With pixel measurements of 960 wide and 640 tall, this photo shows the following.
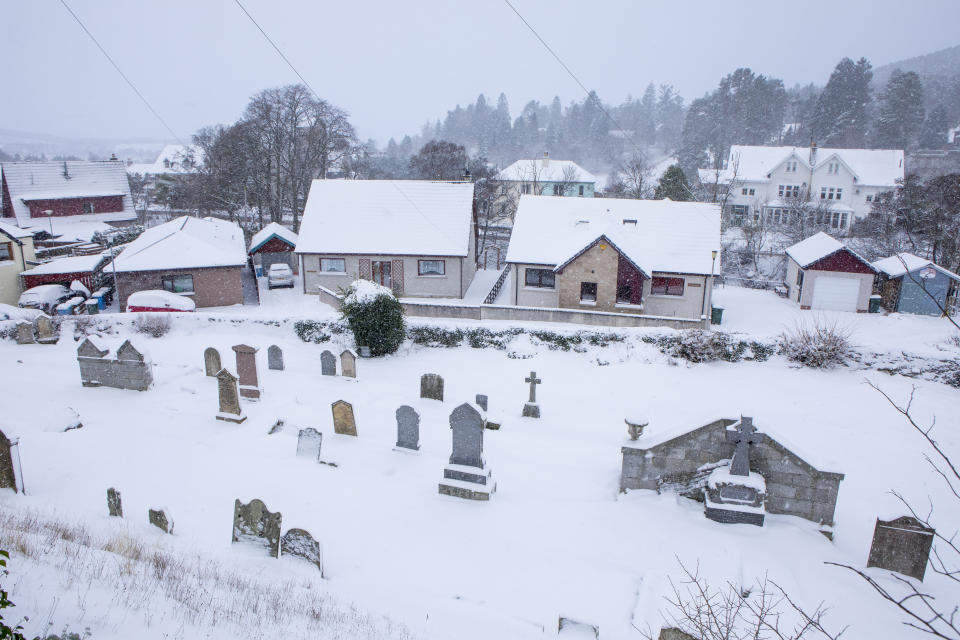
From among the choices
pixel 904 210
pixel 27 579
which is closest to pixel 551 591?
pixel 27 579

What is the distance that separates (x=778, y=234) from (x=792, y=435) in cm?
3643

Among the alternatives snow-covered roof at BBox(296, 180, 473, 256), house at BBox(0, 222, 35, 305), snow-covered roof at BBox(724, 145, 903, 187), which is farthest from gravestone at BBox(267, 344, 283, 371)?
snow-covered roof at BBox(724, 145, 903, 187)

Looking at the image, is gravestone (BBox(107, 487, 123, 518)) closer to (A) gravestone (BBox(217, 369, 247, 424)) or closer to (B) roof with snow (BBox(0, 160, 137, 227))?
(A) gravestone (BBox(217, 369, 247, 424))

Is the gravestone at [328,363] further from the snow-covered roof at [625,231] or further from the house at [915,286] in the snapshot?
the house at [915,286]

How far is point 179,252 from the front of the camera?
2655 centimetres

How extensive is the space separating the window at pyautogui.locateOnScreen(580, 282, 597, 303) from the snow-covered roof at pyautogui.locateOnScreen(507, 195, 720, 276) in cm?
146

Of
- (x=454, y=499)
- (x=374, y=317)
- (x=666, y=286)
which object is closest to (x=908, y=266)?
(x=666, y=286)

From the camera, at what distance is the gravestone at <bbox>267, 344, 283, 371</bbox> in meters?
18.2

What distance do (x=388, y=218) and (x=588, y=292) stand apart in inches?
432

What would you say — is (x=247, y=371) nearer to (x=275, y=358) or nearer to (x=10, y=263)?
(x=275, y=358)

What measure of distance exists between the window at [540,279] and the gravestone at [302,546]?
1866 centimetres

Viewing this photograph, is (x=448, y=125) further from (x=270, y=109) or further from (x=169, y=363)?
(x=169, y=363)

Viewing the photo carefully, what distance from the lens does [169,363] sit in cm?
1838

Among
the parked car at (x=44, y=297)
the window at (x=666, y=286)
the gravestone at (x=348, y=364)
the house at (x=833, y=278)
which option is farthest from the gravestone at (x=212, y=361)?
the house at (x=833, y=278)
